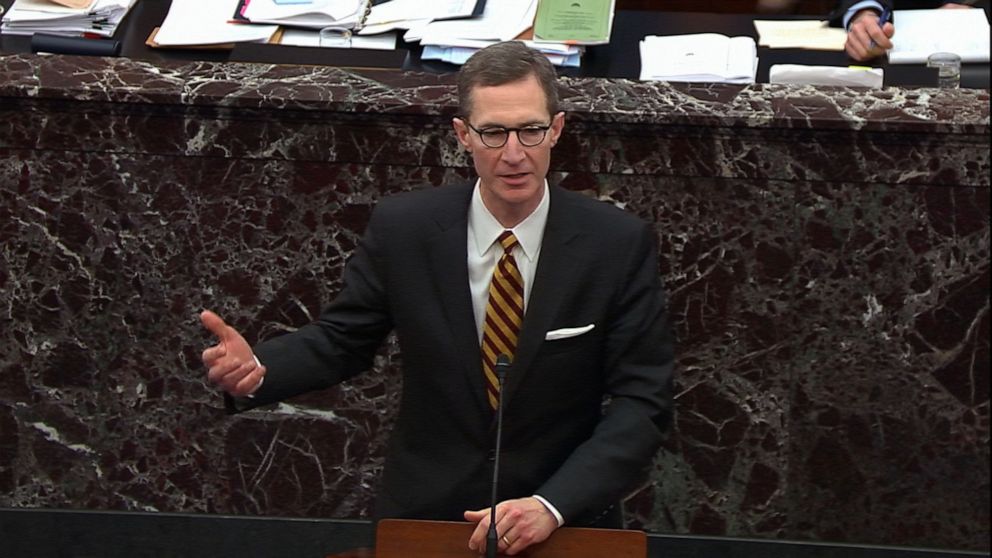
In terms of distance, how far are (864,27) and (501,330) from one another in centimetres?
185

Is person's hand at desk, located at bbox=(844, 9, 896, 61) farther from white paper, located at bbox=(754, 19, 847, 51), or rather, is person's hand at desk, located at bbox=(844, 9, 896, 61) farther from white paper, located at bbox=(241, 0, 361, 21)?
white paper, located at bbox=(241, 0, 361, 21)

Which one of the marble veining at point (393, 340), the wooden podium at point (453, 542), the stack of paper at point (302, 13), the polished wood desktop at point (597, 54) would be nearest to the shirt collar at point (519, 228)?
the wooden podium at point (453, 542)

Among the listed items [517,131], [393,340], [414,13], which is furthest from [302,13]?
[517,131]

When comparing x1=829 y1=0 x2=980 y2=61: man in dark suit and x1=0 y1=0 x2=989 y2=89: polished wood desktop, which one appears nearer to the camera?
x1=0 y1=0 x2=989 y2=89: polished wood desktop

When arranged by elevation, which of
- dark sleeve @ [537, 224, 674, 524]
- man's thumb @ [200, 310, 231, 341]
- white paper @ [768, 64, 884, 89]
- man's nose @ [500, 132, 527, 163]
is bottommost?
dark sleeve @ [537, 224, 674, 524]

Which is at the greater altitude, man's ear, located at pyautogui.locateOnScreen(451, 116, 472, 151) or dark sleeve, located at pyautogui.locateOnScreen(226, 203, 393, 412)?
man's ear, located at pyautogui.locateOnScreen(451, 116, 472, 151)

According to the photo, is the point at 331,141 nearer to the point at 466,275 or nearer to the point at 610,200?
the point at 610,200

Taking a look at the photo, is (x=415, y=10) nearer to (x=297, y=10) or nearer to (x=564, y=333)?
(x=297, y=10)

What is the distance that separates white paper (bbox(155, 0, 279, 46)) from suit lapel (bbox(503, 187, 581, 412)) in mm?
1640

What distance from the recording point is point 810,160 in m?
3.66

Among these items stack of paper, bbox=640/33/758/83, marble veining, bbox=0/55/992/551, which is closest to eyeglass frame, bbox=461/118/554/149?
marble veining, bbox=0/55/992/551

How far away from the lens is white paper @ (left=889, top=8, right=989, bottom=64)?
4203 millimetres

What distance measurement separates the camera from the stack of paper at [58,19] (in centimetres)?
423

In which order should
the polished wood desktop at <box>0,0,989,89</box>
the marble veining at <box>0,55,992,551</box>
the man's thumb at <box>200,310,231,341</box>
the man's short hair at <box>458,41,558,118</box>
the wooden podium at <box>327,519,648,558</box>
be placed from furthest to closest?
the polished wood desktop at <box>0,0,989,89</box> → the marble veining at <box>0,55,992,551</box> → the man's short hair at <box>458,41,558,118</box> → the man's thumb at <box>200,310,231,341</box> → the wooden podium at <box>327,519,648,558</box>
